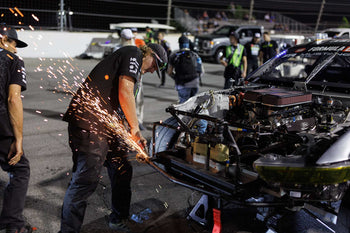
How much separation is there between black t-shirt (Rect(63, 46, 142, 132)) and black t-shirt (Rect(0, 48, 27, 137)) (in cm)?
49

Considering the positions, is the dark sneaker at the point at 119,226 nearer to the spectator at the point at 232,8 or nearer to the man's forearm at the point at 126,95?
the man's forearm at the point at 126,95

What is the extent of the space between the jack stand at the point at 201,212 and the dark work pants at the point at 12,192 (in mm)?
1544

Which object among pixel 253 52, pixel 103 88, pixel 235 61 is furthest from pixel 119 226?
pixel 253 52

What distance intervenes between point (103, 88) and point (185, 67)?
11.4 ft

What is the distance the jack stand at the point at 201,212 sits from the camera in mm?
3176

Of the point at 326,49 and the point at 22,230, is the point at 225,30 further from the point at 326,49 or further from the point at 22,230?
the point at 22,230

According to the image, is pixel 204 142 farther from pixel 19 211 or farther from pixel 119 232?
pixel 19 211

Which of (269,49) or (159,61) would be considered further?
(269,49)

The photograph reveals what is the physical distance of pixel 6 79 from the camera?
2846 millimetres

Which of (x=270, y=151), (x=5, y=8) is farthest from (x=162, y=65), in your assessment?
(x=5, y=8)

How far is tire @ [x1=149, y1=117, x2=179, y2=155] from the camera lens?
3.63 meters

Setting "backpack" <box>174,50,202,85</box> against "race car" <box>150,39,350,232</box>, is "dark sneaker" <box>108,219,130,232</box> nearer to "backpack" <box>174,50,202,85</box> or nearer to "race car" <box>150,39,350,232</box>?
"race car" <box>150,39,350,232</box>

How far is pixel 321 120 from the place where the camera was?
11.2 ft

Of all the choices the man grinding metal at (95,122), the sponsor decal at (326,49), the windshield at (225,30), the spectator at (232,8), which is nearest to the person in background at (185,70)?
the sponsor decal at (326,49)
